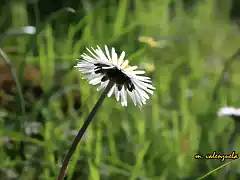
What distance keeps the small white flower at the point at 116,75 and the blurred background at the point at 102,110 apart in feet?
0.52

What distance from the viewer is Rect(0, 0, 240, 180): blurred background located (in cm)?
69

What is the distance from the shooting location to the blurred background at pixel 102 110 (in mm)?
692

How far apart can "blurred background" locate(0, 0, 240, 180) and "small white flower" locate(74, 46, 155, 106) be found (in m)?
0.16

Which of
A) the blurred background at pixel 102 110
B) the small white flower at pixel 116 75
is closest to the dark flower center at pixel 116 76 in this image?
the small white flower at pixel 116 75

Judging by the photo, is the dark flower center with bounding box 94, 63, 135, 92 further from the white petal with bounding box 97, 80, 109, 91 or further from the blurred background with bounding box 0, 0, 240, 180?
the blurred background with bounding box 0, 0, 240, 180

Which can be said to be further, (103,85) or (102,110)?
(102,110)

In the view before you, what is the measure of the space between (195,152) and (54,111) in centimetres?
26

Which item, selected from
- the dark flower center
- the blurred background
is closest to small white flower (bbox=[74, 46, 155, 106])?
the dark flower center

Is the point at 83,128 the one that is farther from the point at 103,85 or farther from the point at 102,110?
the point at 102,110

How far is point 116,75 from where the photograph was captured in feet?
1.57

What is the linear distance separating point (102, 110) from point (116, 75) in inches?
16.5

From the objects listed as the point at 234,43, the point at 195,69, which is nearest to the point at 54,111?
the point at 195,69

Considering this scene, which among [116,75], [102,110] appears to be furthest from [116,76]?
[102,110]

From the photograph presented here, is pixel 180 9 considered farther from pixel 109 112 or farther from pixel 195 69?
pixel 109 112
